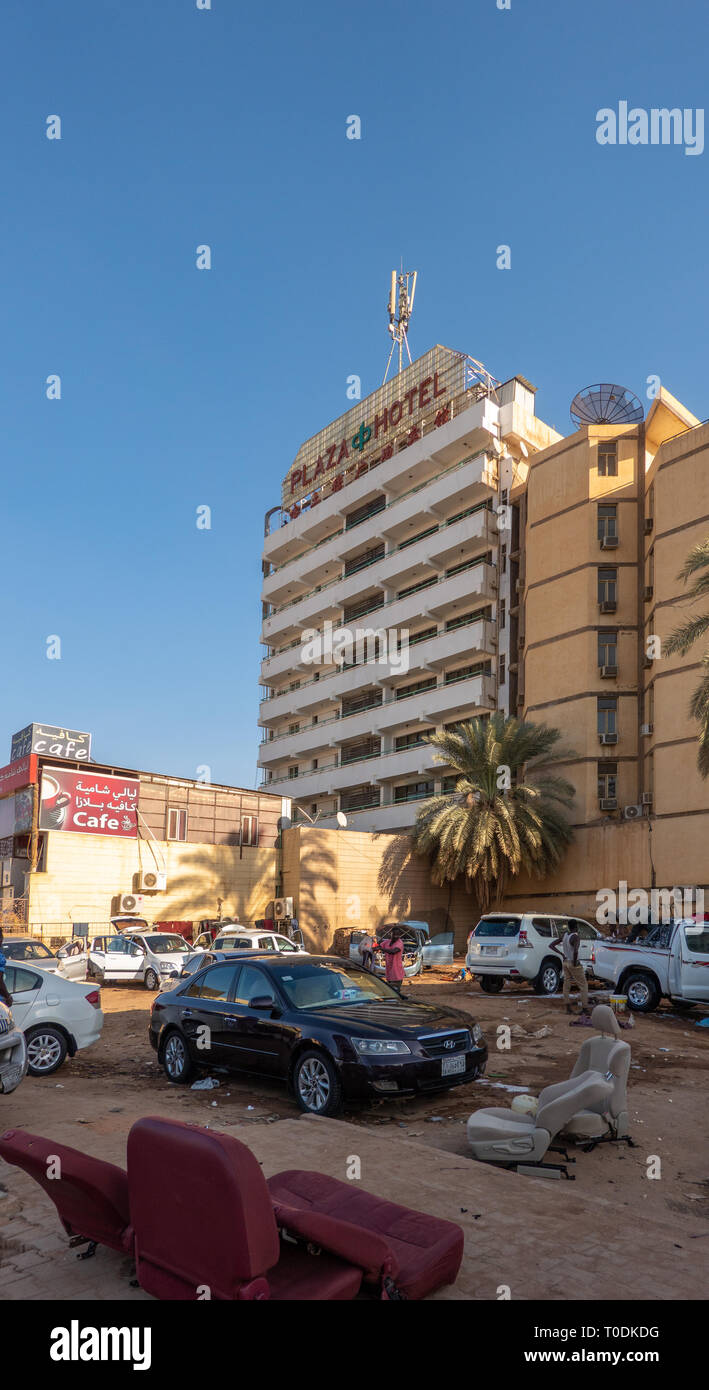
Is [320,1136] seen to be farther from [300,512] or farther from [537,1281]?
[300,512]

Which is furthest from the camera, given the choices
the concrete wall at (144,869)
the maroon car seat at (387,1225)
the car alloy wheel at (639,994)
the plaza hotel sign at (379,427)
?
the plaza hotel sign at (379,427)

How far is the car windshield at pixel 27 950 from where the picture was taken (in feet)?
57.4

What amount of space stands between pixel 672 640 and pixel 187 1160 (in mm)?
19986

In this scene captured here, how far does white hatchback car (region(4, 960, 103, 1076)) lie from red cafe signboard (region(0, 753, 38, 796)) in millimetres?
22903

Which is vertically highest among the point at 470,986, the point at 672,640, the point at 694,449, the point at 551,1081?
the point at 694,449

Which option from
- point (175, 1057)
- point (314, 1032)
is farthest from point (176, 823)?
point (314, 1032)

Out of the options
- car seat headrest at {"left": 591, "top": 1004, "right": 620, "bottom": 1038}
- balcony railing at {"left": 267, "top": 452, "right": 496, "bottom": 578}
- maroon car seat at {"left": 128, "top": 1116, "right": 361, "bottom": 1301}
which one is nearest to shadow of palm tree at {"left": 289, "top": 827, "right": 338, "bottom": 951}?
balcony railing at {"left": 267, "top": 452, "right": 496, "bottom": 578}

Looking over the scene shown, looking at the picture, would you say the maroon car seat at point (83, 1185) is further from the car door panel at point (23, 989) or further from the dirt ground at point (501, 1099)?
the car door panel at point (23, 989)

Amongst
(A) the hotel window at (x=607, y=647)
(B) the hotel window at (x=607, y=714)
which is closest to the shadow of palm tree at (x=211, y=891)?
(B) the hotel window at (x=607, y=714)

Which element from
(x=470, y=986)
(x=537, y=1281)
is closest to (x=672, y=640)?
(x=470, y=986)

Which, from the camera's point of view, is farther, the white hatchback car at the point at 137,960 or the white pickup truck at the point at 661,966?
the white hatchback car at the point at 137,960

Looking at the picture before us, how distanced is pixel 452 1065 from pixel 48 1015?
5.27 meters

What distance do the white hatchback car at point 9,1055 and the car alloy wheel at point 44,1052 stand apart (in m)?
3.16
